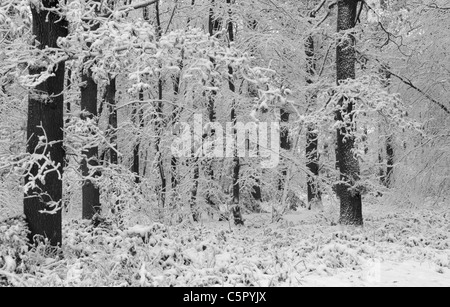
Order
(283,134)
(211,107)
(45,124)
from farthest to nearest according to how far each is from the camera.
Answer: (283,134)
(211,107)
(45,124)

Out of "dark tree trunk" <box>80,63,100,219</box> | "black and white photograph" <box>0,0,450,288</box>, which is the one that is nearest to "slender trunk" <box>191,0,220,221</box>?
"black and white photograph" <box>0,0,450,288</box>

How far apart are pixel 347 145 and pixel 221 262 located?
557 cm

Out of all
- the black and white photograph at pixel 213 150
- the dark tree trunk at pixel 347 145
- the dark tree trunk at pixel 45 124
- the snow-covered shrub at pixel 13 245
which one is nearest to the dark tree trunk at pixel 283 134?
the black and white photograph at pixel 213 150

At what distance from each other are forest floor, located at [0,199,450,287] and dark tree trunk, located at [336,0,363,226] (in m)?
1.25

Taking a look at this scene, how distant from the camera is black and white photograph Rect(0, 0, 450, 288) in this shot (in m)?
6.11

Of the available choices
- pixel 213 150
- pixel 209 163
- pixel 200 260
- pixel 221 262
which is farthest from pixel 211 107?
pixel 221 262

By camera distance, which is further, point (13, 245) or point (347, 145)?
point (347, 145)

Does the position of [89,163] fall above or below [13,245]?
above

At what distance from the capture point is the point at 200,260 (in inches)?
296

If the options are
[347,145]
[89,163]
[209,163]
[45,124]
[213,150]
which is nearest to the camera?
[45,124]

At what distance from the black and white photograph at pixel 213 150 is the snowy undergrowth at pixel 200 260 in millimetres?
37

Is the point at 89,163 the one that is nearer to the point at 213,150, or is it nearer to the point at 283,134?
the point at 213,150

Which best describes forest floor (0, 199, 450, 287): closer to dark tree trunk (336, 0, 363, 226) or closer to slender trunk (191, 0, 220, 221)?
dark tree trunk (336, 0, 363, 226)
